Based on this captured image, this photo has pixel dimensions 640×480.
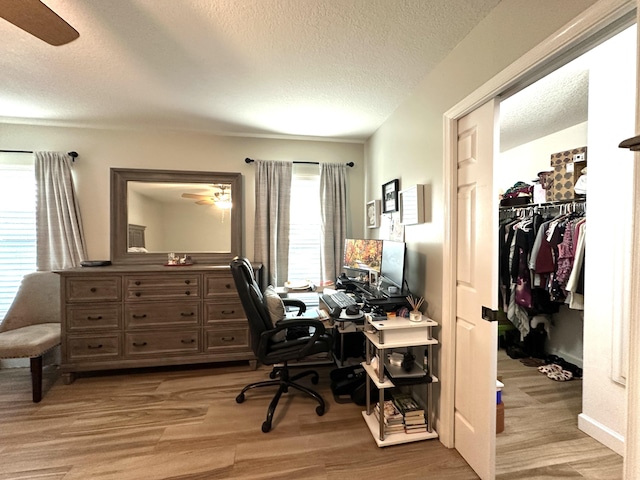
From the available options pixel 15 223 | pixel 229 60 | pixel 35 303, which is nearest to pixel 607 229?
pixel 229 60

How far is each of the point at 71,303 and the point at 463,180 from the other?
340cm

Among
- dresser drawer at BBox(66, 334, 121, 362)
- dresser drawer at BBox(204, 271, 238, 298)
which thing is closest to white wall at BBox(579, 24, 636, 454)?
dresser drawer at BBox(204, 271, 238, 298)

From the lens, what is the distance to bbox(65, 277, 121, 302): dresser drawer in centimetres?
248

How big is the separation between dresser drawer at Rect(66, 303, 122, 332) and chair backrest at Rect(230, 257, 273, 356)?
1482 millimetres

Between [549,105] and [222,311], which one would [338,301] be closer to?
[222,311]

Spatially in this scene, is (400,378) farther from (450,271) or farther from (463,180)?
(463,180)

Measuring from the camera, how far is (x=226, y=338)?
2.71 m

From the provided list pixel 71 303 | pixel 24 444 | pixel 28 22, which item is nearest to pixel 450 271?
pixel 28 22

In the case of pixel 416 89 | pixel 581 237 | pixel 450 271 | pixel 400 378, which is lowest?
pixel 400 378

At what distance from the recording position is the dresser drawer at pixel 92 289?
8.15 ft

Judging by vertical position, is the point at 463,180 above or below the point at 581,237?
above

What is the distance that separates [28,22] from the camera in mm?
1164

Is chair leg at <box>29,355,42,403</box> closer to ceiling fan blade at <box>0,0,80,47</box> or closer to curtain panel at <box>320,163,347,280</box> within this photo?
ceiling fan blade at <box>0,0,80,47</box>

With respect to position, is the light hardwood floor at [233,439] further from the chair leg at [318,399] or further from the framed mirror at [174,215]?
the framed mirror at [174,215]
